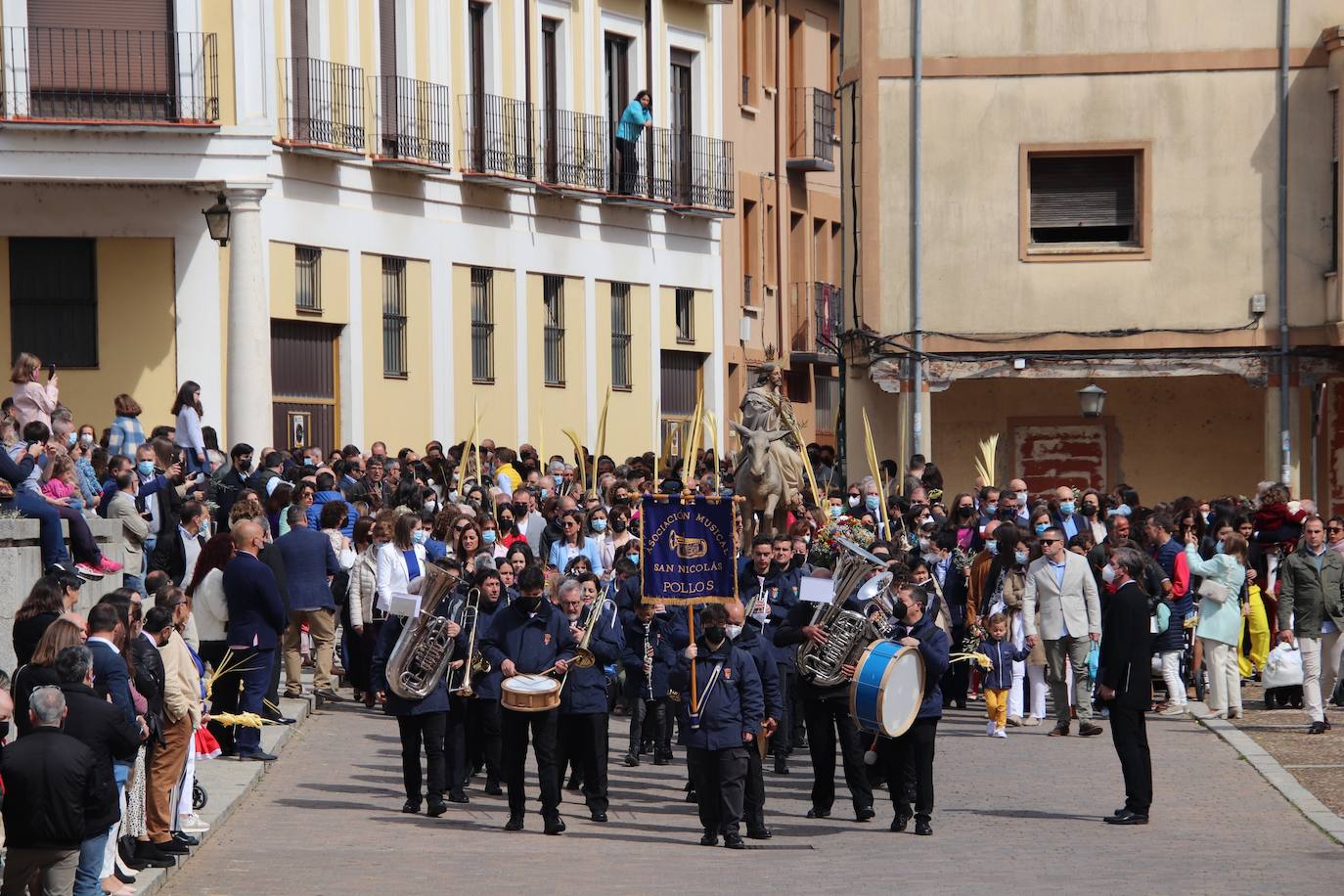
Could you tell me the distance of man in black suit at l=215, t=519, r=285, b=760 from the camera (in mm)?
18500

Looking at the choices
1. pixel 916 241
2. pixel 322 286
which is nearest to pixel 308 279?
pixel 322 286

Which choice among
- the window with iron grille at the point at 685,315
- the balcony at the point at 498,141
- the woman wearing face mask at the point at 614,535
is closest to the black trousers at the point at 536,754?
the woman wearing face mask at the point at 614,535

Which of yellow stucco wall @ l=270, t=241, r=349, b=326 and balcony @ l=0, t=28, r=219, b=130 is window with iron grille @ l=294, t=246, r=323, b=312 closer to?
yellow stucco wall @ l=270, t=241, r=349, b=326

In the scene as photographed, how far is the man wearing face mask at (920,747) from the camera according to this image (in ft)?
53.7

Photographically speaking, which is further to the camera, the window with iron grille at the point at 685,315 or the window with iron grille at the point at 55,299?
the window with iron grille at the point at 685,315

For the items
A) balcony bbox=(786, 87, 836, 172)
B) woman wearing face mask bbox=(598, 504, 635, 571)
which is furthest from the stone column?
balcony bbox=(786, 87, 836, 172)

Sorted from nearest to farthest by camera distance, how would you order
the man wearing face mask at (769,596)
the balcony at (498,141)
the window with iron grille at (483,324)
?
the man wearing face mask at (769,596), the balcony at (498,141), the window with iron grille at (483,324)

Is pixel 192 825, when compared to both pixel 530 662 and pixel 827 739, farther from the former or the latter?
pixel 827 739

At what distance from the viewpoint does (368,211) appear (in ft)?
117

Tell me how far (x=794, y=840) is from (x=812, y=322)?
111 feet

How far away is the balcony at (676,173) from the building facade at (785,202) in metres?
1.82

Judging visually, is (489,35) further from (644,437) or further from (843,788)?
(843,788)

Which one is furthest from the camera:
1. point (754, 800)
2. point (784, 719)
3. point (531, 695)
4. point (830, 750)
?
point (784, 719)

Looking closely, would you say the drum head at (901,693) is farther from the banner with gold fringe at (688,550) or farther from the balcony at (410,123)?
the balcony at (410,123)
